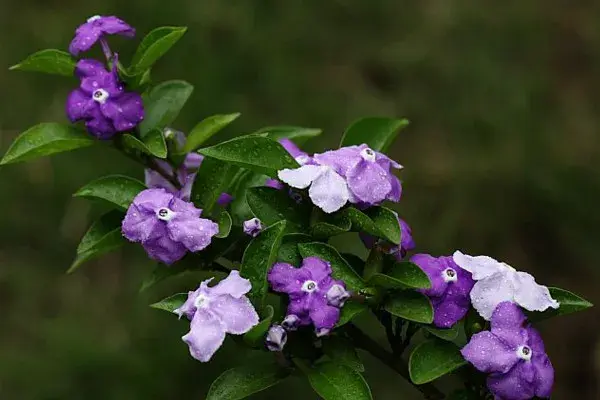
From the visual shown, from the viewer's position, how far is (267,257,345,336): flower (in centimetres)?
104

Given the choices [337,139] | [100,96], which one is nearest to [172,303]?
[100,96]

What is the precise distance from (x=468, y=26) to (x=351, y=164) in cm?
225

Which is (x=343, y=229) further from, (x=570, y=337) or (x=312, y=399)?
(x=570, y=337)

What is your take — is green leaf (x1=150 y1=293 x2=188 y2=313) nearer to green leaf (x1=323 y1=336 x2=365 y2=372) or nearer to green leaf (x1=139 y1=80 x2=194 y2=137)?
green leaf (x1=323 y1=336 x2=365 y2=372)

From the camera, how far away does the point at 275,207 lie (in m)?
1.13

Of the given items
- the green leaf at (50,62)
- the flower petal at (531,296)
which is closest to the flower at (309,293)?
the flower petal at (531,296)

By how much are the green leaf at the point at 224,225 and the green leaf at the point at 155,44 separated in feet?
0.78

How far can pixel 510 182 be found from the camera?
2.88 m

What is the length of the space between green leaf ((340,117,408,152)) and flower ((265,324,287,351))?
362mm

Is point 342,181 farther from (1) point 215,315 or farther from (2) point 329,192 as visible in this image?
(1) point 215,315

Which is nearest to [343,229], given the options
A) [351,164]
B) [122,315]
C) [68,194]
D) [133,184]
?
[351,164]

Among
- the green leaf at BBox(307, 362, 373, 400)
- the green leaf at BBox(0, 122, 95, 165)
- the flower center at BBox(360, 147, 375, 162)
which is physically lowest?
the green leaf at BBox(307, 362, 373, 400)

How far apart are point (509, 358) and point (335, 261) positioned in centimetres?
24

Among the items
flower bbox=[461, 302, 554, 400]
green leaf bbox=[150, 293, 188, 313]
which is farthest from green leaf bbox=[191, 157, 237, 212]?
flower bbox=[461, 302, 554, 400]
